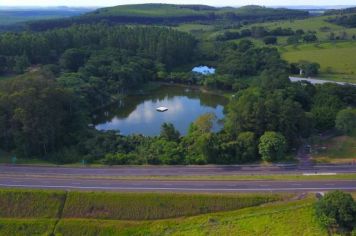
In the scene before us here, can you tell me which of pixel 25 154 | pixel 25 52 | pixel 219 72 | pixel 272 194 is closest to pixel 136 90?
Answer: pixel 219 72

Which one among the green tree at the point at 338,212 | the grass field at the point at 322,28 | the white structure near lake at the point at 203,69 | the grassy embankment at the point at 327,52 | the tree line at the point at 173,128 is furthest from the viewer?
the grass field at the point at 322,28

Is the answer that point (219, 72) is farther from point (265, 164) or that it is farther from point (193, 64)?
point (265, 164)

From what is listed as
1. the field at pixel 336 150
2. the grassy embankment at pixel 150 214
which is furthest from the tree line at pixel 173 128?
the grassy embankment at pixel 150 214

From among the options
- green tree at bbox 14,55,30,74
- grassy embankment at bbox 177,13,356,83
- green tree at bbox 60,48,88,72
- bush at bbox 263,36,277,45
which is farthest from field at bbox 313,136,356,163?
bush at bbox 263,36,277,45

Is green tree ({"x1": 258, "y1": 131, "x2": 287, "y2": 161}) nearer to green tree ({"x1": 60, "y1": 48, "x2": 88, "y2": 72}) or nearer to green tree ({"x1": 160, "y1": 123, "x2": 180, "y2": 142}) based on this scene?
green tree ({"x1": 160, "y1": 123, "x2": 180, "y2": 142})

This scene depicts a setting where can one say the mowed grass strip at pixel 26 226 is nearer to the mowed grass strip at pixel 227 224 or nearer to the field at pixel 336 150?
the mowed grass strip at pixel 227 224

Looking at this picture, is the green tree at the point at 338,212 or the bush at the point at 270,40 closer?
the green tree at the point at 338,212

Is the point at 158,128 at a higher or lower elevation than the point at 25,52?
lower
